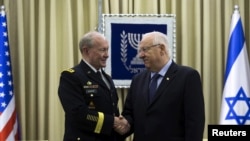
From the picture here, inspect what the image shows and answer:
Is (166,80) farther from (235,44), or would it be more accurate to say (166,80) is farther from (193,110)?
(235,44)

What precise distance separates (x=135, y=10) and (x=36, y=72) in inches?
49.1

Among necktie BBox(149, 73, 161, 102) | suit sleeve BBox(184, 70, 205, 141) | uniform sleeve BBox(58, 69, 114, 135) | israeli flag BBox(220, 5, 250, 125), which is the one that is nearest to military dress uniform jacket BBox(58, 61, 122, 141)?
uniform sleeve BBox(58, 69, 114, 135)

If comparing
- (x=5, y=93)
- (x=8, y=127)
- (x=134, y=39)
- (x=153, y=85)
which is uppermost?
(x=134, y=39)

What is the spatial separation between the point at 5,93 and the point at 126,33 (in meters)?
1.38

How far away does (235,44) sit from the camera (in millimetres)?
4379

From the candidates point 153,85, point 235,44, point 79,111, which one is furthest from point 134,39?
point 79,111

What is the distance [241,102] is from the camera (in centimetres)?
433

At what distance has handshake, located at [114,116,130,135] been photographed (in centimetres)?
275

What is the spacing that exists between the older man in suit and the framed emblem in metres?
1.74

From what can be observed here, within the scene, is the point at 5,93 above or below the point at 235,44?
below

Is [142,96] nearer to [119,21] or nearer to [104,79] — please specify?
[104,79]

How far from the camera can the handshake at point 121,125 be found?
2.75 meters

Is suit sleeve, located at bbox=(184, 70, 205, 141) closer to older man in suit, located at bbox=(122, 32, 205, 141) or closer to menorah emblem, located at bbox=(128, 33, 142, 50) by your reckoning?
older man in suit, located at bbox=(122, 32, 205, 141)

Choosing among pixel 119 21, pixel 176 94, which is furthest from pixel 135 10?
pixel 176 94
